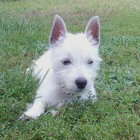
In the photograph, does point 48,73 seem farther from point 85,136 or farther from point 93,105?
point 85,136

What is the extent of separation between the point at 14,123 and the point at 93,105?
1.02 meters

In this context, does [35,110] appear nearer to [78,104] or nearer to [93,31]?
[78,104]

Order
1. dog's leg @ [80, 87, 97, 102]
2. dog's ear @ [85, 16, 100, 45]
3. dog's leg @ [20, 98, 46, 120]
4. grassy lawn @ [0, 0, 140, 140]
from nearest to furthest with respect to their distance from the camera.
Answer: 1. grassy lawn @ [0, 0, 140, 140]
2. dog's leg @ [20, 98, 46, 120]
3. dog's leg @ [80, 87, 97, 102]
4. dog's ear @ [85, 16, 100, 45]

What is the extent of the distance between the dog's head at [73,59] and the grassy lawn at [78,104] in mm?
315

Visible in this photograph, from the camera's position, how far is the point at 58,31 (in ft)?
16.4

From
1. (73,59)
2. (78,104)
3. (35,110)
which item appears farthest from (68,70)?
(35,110)

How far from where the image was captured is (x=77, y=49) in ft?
15.4

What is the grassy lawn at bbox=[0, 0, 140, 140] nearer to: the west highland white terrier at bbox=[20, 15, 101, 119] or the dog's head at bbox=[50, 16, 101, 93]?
the west highland white terrier at bbox=[20, 15, 101, 119]

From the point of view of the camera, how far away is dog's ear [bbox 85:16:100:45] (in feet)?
16.8

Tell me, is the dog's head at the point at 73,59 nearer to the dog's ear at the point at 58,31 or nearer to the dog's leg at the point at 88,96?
the dog's ear at the point at 58,31

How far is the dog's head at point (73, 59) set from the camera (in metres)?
4.56

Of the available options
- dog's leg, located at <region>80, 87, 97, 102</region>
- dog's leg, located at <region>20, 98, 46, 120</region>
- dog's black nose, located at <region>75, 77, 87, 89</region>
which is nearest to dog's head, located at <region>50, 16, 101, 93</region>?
dog's black nose, located at <region>75, 77, 87, 89</region>

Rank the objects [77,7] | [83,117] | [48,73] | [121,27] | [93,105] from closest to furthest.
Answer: [83,117]
[93,105]
[48,73]
[121,27]
[77,7]

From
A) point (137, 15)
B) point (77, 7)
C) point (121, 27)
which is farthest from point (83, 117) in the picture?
point (77, 7)
